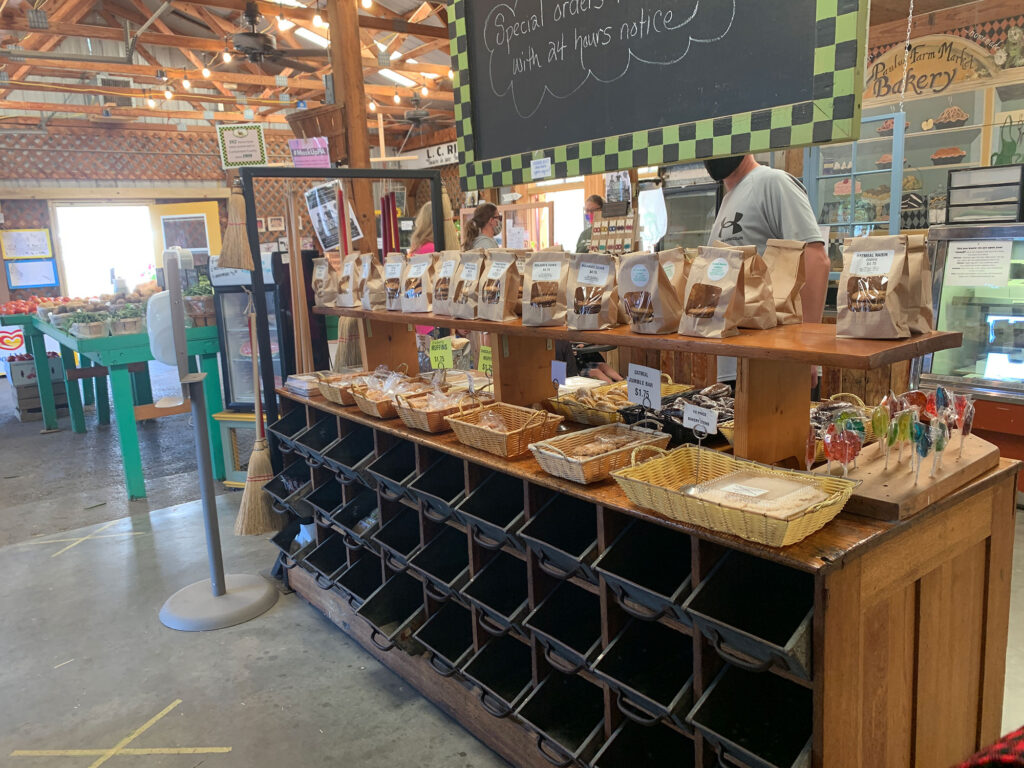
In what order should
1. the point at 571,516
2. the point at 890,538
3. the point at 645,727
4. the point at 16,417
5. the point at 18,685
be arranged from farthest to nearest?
1. the point at 16,417
2. the point at 18,685
3. the point at 571,516
4. the point at 645,727
5. the point at 890,538

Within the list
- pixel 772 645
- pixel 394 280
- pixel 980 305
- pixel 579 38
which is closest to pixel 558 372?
pixel 394 280

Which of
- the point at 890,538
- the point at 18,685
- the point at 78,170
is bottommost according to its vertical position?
the point at 18,685

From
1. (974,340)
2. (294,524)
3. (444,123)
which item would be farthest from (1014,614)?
(444,123)

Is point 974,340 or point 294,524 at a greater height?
point 974,340

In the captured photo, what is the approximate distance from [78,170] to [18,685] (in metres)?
10.9

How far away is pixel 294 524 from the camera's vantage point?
3.50 metres

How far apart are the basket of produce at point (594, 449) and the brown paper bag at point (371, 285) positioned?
1165 millimetres

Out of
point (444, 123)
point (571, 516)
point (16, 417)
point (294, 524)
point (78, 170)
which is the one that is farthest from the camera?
point (444, 123)

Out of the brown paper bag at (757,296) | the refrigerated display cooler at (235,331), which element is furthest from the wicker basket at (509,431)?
the refrigerated display cooler at (235,331)

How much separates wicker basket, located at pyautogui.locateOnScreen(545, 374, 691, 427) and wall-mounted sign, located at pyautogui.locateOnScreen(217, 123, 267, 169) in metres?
2.48

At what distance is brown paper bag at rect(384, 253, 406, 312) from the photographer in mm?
2857

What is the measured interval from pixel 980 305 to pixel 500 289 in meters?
3.20

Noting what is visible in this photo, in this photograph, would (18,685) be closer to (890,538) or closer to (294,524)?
(294,524)

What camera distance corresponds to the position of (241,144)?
408cm
